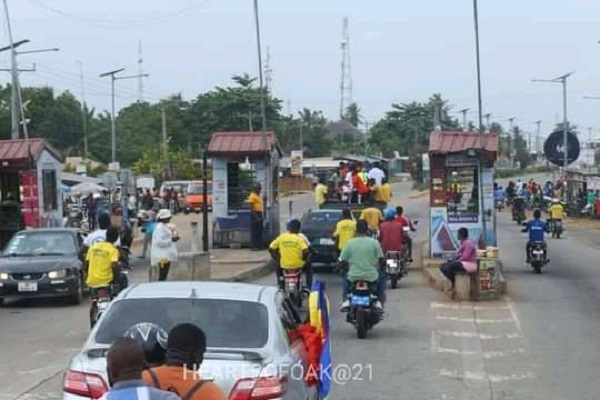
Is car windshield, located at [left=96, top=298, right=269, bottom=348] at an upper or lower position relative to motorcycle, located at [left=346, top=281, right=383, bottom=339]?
Answer: upper

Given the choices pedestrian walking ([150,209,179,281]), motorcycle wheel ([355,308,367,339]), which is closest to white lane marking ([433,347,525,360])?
motorcycle wheel ([355,308,367,339])

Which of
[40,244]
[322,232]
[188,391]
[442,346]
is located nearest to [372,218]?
[322,232]

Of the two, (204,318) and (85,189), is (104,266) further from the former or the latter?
(85,189)

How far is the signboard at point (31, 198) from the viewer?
112 ft

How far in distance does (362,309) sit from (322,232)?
470 inches

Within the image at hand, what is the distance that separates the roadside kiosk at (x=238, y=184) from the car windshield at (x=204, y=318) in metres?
24.7

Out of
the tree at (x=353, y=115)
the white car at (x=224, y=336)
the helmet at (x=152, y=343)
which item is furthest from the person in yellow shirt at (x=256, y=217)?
the tree at (x=353, y=115)

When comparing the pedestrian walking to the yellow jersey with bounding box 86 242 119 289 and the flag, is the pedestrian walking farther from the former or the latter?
the flag

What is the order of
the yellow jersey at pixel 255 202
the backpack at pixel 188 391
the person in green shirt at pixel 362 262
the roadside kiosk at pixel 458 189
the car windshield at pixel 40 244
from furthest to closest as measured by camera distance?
1. the yellow jersey at pixel 255 202
2. the roadside kiosk at pixel 458 189
3. the car windshield at pixel 40 244
4. the person in green shirt at pixel 362 262
5. the backpack at pixel 188 391

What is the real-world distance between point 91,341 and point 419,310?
1289 cm

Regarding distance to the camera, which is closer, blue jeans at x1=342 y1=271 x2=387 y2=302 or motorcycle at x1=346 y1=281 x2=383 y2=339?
motorcycle at x1=346 y1=281 x2=383 y2=339

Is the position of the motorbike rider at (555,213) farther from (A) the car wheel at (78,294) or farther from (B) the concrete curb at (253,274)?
(A) the car wheel at (78,294)

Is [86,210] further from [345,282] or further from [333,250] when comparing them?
[345,282]

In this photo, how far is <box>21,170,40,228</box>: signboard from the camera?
34.3m
